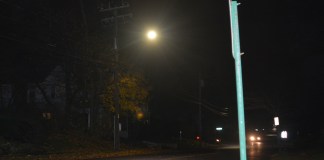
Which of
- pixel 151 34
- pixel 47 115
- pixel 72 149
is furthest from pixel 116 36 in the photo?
pixel 47 115

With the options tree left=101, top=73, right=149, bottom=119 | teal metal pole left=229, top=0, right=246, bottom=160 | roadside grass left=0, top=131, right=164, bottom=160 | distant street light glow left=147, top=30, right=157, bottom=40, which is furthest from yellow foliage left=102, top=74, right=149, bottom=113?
teal metal pole left=229, top=0, right=246, bottom=160

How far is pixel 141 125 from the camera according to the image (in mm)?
59375

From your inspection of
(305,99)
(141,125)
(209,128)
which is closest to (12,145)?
(305,99)

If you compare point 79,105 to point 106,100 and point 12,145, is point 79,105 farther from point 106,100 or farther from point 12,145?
point 12,145

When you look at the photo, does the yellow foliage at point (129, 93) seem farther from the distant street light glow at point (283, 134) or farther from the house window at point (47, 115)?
the distant street light glow at point (283, 134)

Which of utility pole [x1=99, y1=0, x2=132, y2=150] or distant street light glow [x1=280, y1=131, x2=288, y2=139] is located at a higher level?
utility pole [x1=99, y1=0, x2=132, y2=150]

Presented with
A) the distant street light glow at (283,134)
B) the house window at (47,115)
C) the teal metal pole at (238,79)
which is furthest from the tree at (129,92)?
the teal metal pole at (238,79)

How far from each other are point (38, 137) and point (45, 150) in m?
2.59

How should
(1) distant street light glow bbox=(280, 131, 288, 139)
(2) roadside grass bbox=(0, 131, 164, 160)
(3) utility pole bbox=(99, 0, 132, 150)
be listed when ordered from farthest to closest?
(1) distant street light glow bbox=(280, 131, 288, 139) < (3) utility pole bbox=(99, 0, 132, 150) < (2) roadside grass bbox=(0, 131, 164, 160)

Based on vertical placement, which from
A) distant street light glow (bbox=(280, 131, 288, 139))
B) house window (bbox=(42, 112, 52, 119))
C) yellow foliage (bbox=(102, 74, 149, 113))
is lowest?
distant street light glow (bbox=(280, 131, 288, 139))

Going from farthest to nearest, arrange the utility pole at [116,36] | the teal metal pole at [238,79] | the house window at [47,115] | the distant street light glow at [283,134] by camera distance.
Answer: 1. the house window at [47,115]
2. the distant street light glow at [283,134]
3. the utility pole at [116,36]
4. the teal metal pole at [238,79]

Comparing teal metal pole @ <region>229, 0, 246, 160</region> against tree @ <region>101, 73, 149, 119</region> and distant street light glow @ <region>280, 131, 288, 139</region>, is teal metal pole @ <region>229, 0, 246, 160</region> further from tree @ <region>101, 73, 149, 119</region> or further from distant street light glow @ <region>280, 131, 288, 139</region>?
tree @ <region>101, 73, 149, 119</region>

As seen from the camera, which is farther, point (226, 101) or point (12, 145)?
point (226, 101)

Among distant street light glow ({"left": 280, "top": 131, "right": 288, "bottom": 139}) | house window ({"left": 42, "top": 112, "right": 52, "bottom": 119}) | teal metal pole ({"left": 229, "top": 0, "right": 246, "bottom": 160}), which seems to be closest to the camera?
teal metal pole ({"left": 229, "top": 0, "right": 246, "bottom": 160})
